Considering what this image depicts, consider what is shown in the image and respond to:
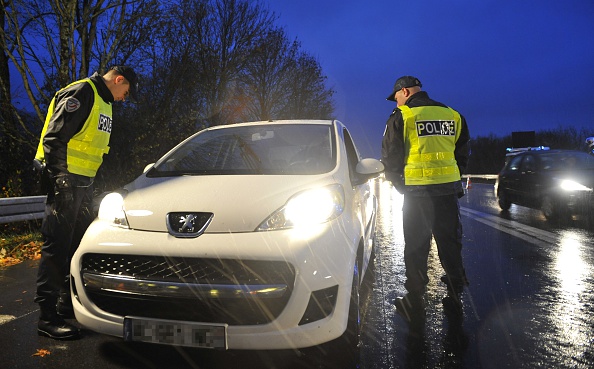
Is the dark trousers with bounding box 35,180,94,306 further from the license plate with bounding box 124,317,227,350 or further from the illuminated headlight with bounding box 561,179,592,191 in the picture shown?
the illuminated headlight with bounding box 561,179,592,191

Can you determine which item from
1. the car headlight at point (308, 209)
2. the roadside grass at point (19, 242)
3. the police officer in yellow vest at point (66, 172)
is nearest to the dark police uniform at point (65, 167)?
the police officer in yellow vest at point (66, 172)

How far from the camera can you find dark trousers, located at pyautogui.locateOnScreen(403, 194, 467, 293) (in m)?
3.85

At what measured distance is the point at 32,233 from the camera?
24.7ft

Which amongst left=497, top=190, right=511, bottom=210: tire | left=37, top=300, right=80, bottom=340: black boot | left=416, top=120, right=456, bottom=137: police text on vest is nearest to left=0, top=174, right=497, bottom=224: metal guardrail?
left=37, top=300, right=80, bottom=340: black boot

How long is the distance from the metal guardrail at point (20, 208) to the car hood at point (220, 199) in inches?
173

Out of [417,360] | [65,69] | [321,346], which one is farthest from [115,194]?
[65,69]

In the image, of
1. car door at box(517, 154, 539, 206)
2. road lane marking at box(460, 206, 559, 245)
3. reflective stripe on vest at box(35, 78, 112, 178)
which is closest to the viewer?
reflective stripe on vest at box(35, 78, 112, 178)

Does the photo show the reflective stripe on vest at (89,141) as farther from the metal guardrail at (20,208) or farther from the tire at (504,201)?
the tire at (504,201)

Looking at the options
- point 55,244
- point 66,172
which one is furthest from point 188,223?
point 55,244

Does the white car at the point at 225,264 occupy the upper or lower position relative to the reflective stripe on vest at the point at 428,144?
lower

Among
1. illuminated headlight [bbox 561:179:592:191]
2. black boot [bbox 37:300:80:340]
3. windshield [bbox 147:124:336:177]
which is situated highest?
windshield [bbox 147:124:336:177]

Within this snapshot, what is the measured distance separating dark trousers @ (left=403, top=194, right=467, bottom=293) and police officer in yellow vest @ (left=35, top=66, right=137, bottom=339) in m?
2.61

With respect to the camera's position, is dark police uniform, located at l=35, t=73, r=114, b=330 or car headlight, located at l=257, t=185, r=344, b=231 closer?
car headlight, located at l=257, t=185, r=344, b=231

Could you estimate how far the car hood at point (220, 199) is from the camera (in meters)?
2.49
